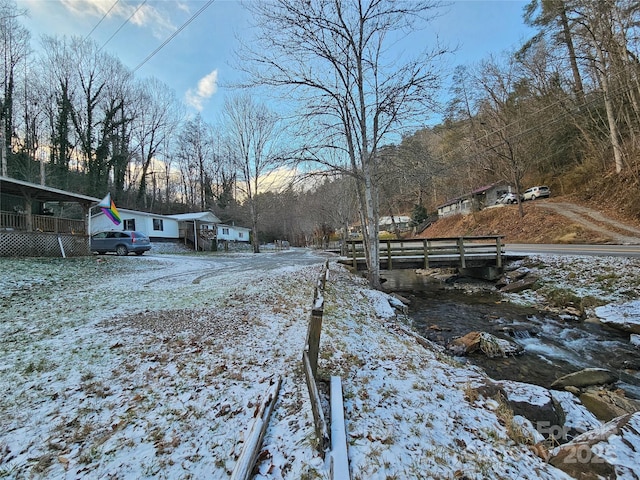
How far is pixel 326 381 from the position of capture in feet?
10.6

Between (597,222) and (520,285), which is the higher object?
(597,222)

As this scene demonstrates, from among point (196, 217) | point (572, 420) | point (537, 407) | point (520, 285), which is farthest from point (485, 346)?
point (196, 217)

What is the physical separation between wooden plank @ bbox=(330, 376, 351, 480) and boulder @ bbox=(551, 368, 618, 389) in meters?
3.74

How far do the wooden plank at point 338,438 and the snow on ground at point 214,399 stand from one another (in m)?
0.10

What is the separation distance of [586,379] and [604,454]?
3.28m

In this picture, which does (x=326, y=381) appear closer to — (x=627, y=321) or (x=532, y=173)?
(x=627, y=321)

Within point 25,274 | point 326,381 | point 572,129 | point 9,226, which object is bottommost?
point 326,381

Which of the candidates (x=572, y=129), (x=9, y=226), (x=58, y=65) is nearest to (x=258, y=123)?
(x=9, y=226)

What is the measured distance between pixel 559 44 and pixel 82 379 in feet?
101

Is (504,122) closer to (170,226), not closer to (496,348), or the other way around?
(496,348)

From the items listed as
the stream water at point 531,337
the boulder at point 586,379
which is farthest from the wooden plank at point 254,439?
the boulder at point 586,379

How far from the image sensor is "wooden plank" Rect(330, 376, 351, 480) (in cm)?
187

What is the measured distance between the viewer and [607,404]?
3.52 metres

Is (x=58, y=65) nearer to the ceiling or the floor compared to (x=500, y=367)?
nearer to the ceiling
